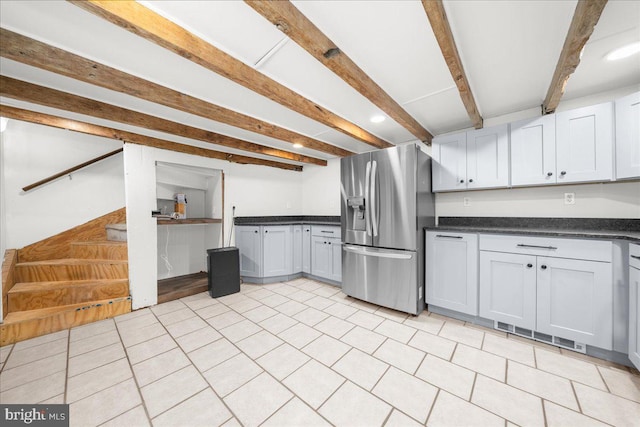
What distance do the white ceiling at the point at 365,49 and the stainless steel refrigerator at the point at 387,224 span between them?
0.64 metres

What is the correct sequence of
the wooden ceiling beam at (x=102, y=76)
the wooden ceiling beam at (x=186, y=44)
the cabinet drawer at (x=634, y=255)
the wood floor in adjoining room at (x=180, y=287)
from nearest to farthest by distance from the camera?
1. the wooden ceiling beam at (x=186, y=44)
2. the wooden ceiling beam at (x=102, y=76)
3. the cabinet drawer at (x=634, y=255)
4. the wood floor in adjoining room at (x=180, y=287)

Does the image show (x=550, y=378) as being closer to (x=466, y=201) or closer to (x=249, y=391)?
(x=466, y=201)

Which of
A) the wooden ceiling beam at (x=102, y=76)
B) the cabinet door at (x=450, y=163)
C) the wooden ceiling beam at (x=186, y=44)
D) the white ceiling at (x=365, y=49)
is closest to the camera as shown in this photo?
the wooden ceiling beam at (x=186, y=44)

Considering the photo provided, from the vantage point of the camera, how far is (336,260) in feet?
11.3

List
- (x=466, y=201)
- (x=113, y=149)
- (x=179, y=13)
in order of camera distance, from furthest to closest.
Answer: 1. (x=113, y=149)
2. (x=466, y=201)
3. (x=179, y=13)

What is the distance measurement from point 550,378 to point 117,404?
9.23 ft

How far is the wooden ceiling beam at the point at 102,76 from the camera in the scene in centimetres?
131

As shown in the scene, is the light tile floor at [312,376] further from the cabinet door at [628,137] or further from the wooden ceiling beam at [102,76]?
the wooden ceiling beam at [102,76]

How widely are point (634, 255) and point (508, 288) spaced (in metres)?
0.79

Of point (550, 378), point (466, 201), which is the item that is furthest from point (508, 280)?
point (466, 201)

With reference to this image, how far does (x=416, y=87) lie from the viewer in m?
1.96

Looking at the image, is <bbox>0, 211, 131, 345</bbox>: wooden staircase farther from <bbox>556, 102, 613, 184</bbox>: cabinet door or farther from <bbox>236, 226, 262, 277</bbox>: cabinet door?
<bbox>556, 102, 613, 184</bbox>: cabinet door

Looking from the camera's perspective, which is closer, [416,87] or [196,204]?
[416,87]

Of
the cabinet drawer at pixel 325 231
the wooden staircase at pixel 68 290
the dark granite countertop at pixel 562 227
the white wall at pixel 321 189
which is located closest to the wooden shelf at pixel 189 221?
the wooden staircase at pixel 68 290
